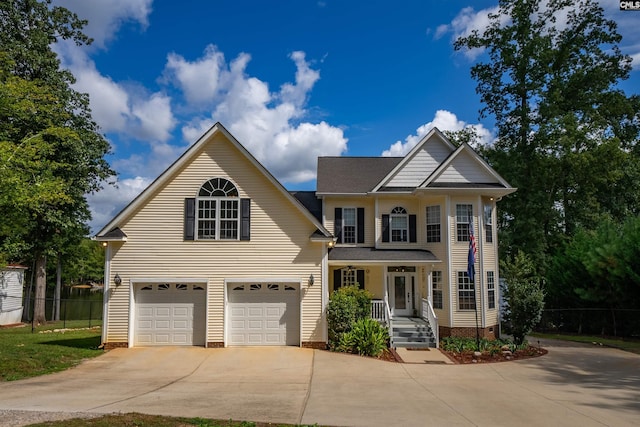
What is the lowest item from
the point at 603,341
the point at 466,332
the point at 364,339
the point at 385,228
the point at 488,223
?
the point at 603,341

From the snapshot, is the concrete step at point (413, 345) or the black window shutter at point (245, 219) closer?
the black window shutter at point (245, 219)

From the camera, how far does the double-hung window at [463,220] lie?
18.1m

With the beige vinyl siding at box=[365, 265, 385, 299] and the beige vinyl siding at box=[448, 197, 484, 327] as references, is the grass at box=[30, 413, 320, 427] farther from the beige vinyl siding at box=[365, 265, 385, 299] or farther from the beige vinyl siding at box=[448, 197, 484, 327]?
the beige vinyl siding at box=[365, 265, 385, 299]

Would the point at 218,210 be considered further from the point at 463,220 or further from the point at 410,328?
the point at 463,220

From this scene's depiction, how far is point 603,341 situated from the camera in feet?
62.2

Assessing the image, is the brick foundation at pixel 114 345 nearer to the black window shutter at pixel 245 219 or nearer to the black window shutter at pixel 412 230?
the black window shutter at pixel 245 219

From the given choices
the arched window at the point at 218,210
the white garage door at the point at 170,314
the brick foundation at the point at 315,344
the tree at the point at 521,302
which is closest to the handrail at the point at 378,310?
the brick foundation at the point at 315,344

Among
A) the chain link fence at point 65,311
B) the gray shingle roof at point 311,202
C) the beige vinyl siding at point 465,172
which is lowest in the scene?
the chain link fence at point 65,311

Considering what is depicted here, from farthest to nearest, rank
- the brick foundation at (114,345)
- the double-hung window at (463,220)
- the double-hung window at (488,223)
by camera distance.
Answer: the double-hung window at (488,223), the double-hung window at (463,220), the brick foundation at (114,345)

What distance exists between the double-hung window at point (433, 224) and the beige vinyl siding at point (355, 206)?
258 cm

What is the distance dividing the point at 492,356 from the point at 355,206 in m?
8.80

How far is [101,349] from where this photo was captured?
49.3 ft

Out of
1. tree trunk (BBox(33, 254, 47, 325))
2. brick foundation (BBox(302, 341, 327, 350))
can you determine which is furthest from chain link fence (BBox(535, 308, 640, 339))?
tree trunk (BBox(33, 254, 47, 325))

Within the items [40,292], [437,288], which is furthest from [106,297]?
[40,292]
